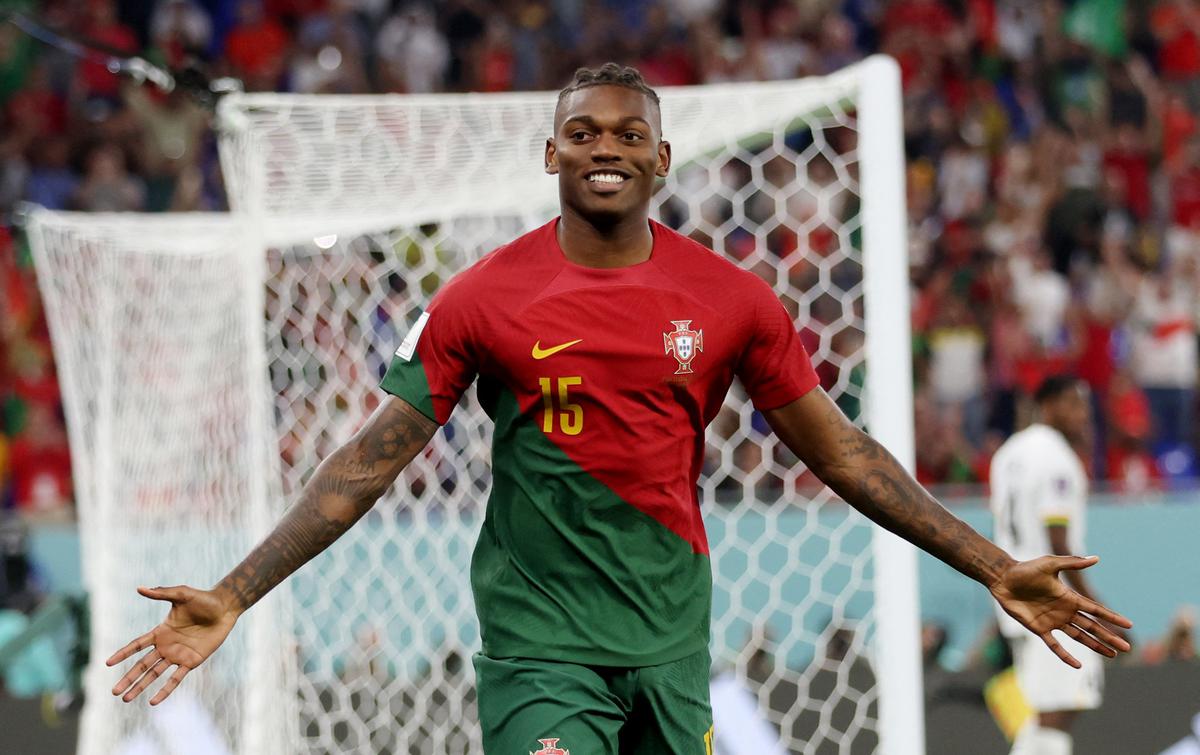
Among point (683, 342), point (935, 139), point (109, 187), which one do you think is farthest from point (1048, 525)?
point (109, 187)

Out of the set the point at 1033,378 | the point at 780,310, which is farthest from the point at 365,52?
the point at 780,310

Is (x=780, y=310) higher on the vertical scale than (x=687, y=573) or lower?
higher

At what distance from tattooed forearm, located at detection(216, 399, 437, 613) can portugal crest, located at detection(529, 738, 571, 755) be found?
547 millimetres

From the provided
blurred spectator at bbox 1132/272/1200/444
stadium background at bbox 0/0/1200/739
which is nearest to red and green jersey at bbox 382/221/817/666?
stadium background at bbox 0/0/1200/739

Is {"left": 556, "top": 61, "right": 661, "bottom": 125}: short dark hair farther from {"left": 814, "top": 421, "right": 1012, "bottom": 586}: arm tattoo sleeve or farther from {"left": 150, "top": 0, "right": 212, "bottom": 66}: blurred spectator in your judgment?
A: {"left": 150, "top": 0, "right": 212, "bottom": 66}: blurred spectator

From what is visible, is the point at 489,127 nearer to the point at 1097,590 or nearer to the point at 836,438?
the point at 836,438

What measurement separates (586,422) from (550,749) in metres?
0.59

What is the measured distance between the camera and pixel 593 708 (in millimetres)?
2963

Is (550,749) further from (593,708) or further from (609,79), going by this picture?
(609,79)

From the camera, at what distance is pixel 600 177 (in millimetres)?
3021

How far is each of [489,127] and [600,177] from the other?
248cm

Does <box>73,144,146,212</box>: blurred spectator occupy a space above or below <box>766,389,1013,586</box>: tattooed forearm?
above

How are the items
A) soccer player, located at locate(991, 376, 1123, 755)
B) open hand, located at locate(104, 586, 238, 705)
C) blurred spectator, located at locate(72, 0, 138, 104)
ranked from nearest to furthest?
open hand, located at locate(104, 586, 238, 705) < soccer player, located at locate(991, 376, 1123, 755) < blurred spectator, located at locate(72, 0, 138, 104)

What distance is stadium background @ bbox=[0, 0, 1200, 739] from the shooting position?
957cm
